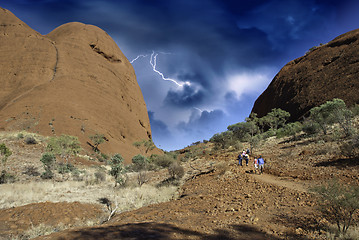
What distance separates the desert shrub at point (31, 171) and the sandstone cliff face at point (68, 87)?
40.0ft

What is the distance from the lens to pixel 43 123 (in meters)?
28.9

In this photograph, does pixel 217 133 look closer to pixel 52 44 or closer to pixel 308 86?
pixel 308 86

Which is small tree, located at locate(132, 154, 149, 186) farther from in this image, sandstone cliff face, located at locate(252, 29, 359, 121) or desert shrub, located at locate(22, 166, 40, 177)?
sandstone cliff face, located at locate(252, 29, 359, 121)

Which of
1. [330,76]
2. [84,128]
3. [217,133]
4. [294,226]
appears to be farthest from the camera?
[330,76]

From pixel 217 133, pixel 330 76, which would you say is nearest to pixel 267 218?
pixel 217 133

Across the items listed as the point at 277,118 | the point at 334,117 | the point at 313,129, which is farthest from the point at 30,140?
the point at 277,118

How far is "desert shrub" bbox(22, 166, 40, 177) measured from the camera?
15713 millimetres

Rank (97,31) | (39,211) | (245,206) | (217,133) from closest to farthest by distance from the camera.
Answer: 1. (245,206)
2. (39,211)
3. (217,133)
4. (97,31)

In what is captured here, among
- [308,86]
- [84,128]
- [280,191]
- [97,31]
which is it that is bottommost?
[280,191]

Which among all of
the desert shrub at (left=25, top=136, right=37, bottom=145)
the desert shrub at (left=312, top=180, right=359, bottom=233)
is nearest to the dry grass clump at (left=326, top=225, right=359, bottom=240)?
the desert shrub at (left=312, top=180, right=359, bottom=233)

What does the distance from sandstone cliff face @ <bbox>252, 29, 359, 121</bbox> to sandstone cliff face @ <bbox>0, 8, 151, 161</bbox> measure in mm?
33623

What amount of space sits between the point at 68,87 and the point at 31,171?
2606 centimetres

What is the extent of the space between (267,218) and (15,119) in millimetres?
36546

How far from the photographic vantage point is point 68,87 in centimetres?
3800
